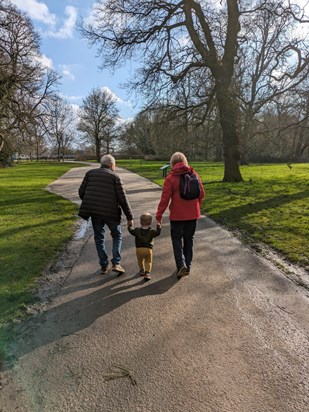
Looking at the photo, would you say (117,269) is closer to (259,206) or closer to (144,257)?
(144,257)

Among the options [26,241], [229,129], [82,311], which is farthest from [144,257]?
[229,129]

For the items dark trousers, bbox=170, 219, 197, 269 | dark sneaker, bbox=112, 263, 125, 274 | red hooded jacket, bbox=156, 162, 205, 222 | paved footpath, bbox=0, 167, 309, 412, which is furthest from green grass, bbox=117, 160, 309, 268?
dark sneaker, bbox=112, 263, 125, 274

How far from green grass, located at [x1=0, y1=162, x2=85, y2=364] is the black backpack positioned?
8.34 feet

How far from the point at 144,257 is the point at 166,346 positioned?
6.22 ft

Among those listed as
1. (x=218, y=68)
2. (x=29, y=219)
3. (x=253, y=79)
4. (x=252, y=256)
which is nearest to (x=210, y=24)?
(x=218, y=68)

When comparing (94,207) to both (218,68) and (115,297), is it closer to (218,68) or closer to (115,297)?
(115,297)

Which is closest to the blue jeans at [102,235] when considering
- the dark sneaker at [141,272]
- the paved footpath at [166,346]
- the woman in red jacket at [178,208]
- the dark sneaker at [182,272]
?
the paved footpath at [166,346]

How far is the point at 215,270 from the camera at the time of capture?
5363 millimetres

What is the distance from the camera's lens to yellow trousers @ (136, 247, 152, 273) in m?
4.98

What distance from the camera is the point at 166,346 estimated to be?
324cm

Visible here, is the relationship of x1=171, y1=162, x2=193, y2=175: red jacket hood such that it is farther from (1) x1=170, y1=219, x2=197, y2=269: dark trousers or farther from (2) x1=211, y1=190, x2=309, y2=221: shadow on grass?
(2) x1=211, y1=190, x2=309, y2=221: shadow on grass

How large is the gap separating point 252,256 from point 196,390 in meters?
3.79

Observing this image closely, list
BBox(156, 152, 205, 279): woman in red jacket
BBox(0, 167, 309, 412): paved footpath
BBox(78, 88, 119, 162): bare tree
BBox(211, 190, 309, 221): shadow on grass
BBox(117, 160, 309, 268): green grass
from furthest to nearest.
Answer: BBox(78, 88, 119, 162): bare tree, BBox(211, 190, 309, 221): shadow on grass, BBox(117, 160, 309, 268): green grass, BBox(156, 152, 205, 279): woman in red jacket, BBox(0, 167, 309, 412): paved footpath

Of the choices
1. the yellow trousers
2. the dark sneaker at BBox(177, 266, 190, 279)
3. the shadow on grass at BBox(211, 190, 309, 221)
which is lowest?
the shadow on grass at BBox(211, 190, 309, 221)
